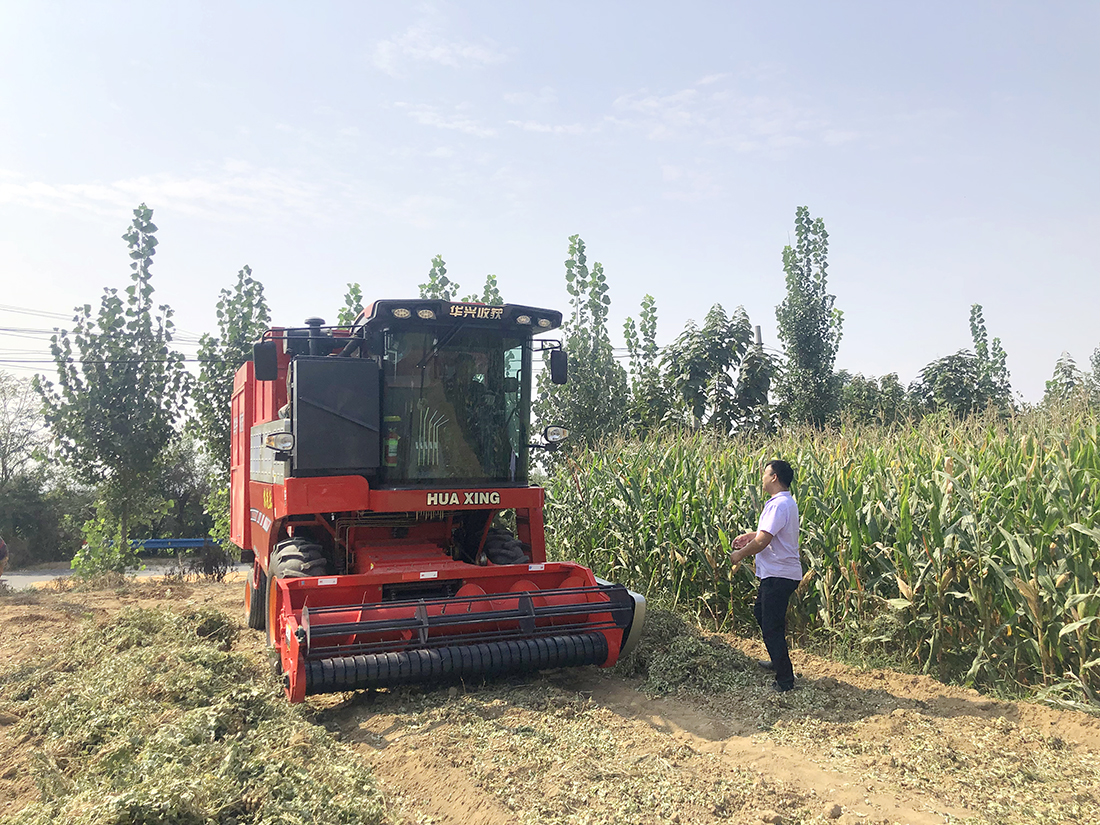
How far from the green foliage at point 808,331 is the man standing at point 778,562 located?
1331cm

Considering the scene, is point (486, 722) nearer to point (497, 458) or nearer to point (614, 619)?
point (614, 619)

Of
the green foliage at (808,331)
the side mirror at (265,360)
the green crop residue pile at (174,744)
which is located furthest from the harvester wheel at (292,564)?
the green foliage at (808,331)

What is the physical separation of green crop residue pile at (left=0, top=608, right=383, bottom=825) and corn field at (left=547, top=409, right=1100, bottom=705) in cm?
382

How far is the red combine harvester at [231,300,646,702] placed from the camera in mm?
5164

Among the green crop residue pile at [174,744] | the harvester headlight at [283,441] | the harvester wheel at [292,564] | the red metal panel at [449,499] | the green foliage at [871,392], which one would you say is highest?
the green foliage at [871,392]

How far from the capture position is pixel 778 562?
540cm

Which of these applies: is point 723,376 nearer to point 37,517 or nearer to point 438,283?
point 438,283

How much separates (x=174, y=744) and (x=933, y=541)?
4819 mm

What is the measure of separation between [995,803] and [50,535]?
40.1m

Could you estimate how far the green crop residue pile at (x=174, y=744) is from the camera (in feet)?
10.8

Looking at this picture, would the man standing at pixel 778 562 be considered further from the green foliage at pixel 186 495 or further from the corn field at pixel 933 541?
the green foliage at pixel 186 495

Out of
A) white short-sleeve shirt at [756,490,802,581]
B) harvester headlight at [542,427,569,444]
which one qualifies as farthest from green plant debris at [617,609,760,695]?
harvester headlight at [542,427,569,444]

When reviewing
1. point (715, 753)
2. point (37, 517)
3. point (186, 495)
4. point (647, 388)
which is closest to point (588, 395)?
point (647, 388)

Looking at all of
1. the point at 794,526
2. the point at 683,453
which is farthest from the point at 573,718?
the point at 683,453
